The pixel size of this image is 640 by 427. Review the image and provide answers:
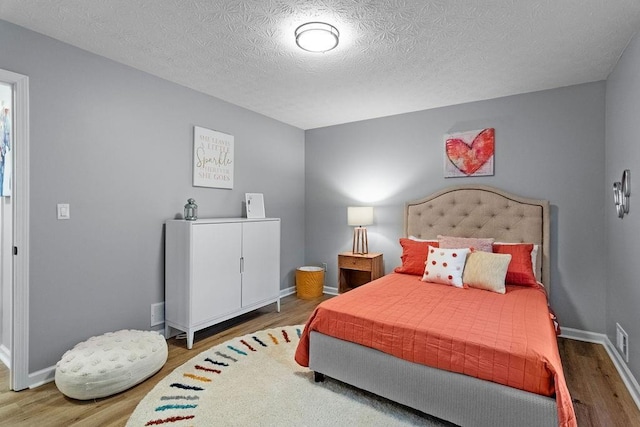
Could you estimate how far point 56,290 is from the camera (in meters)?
2.34

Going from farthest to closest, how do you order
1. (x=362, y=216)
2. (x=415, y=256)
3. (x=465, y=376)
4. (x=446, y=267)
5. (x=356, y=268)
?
(x=362, y=216), (x=356, y=268), (x=415, y=256), (x=446, y=267), (x=465, y=376)

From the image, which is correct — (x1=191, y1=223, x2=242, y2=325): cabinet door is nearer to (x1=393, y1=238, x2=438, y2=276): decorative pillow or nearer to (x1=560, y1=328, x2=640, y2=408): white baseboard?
(x1=393, y1=238, x2=438, y2=276): decorative pillow

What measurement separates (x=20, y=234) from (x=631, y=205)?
414 cm

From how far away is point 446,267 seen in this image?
9.31 ft

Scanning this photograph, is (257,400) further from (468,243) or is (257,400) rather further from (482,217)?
(482,217)

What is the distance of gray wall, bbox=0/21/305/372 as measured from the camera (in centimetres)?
226

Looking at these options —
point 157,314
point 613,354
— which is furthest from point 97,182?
point 613,354

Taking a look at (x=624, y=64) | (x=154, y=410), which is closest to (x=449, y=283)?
(x=624, y=64)

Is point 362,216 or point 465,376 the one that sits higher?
point 362,216

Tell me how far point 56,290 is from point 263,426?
1.78 meters

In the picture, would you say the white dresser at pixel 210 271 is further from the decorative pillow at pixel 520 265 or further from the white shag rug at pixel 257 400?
the decorative pillow at pixel 520 265

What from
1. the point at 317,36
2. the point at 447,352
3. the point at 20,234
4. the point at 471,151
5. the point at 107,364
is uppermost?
the point at 317,36

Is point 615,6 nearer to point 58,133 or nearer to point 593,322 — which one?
point 593,322

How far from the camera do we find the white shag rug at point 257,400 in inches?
73.1
